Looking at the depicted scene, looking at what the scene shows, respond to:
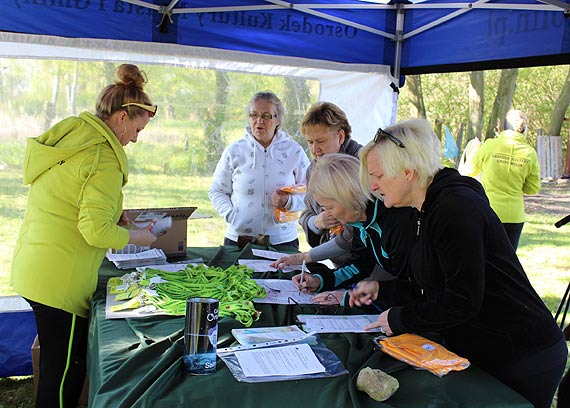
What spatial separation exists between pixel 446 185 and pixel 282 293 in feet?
2.87

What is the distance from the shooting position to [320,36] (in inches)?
142

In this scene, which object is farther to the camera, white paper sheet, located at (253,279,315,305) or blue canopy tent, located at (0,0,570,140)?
blue canopy tent, located at (0,0,570,140)

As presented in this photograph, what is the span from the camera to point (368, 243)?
2.03 m

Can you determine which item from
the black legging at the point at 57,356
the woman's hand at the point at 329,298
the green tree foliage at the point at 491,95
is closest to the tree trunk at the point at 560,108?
the green tree foliage at the point at 491,95

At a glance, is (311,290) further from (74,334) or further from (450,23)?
(450,23)

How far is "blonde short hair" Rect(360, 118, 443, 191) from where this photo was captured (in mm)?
1472

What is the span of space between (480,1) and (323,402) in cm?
270

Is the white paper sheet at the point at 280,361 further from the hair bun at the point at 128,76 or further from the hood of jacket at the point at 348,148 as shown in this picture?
the hood of jacket at the point at 348,148

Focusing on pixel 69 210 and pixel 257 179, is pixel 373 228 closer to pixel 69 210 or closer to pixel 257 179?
pixel 69 210

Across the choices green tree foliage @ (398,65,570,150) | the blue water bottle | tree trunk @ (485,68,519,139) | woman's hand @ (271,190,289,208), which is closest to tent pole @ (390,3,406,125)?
woman's hand @ (271,190,289,208)

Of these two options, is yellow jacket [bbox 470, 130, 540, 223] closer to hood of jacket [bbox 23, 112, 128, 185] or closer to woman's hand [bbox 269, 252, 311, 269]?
woman's hand [bbox 269, 252, 311, 269]

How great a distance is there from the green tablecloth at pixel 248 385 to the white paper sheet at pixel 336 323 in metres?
0.07

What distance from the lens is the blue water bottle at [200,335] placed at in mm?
1284

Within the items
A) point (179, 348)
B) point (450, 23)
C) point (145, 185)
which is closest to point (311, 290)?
point (179, 348)
